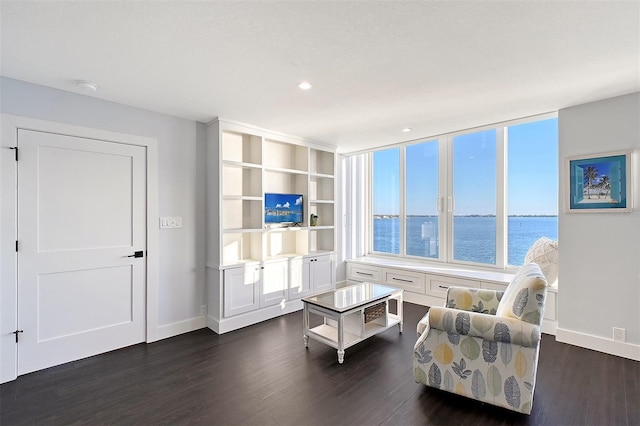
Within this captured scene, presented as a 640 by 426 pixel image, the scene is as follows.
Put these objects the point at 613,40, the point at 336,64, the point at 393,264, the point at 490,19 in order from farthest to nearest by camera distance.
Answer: the point at 393,264, the point at 336,64, the point at 613,40, the point at 490,19

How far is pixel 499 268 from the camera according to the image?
4.11 meters

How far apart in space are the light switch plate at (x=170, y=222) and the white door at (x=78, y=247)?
0.19 metres

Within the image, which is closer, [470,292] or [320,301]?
[470,292]

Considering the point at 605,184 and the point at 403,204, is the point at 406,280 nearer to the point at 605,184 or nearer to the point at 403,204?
the point at 403,204

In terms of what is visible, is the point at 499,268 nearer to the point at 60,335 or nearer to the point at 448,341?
the point at 448,341

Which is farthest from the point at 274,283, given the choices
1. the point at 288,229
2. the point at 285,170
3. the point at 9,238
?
the point at 9,238

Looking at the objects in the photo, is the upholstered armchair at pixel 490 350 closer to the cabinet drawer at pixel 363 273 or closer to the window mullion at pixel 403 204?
the cabinet drawer at pixel 363 273

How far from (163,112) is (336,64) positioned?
2154mm

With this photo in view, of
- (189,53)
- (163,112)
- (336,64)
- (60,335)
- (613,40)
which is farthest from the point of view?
(163,112)

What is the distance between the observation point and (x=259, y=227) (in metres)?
3.88

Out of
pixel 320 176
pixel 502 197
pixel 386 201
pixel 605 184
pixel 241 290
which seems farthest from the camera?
pixel 386 201

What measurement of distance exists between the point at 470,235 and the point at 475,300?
6.36 ft

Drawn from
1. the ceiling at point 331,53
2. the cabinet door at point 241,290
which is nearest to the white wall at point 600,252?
the ceiling at point 331,53

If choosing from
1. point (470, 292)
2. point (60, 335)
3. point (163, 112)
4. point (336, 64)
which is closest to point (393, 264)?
point (470, 292)
